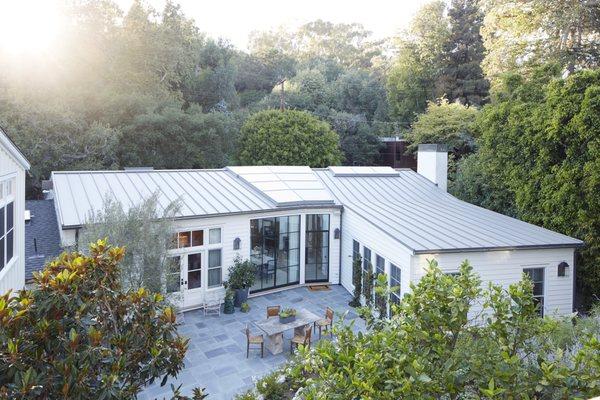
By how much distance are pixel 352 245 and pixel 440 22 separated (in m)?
26.5

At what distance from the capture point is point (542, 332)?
3977 mm

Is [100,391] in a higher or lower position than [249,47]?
lower

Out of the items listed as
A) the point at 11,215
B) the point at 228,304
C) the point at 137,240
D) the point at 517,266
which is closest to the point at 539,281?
the point at 517,266

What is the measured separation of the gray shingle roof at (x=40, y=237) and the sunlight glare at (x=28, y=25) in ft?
37.3

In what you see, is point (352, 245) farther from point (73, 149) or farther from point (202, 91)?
point (202, 91)

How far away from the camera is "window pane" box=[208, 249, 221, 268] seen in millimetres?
13344

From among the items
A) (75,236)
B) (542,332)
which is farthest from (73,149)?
(542,332)

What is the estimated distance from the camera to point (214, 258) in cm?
1345

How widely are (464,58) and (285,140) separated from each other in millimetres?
18369

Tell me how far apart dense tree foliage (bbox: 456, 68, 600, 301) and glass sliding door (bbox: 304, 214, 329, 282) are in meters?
6.22

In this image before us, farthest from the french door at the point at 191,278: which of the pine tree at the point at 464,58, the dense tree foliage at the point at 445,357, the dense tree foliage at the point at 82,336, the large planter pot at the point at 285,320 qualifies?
the pine tree at the point at 464,58

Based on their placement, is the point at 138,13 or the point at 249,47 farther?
the point at 249,47

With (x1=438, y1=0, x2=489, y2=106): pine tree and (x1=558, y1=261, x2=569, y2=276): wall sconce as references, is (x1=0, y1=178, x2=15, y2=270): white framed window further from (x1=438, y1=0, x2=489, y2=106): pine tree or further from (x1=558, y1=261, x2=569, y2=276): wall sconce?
(x1=438, y1=0, x2=489, y2=106): pine tree

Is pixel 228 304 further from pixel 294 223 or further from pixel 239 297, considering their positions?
pixel 294 223
